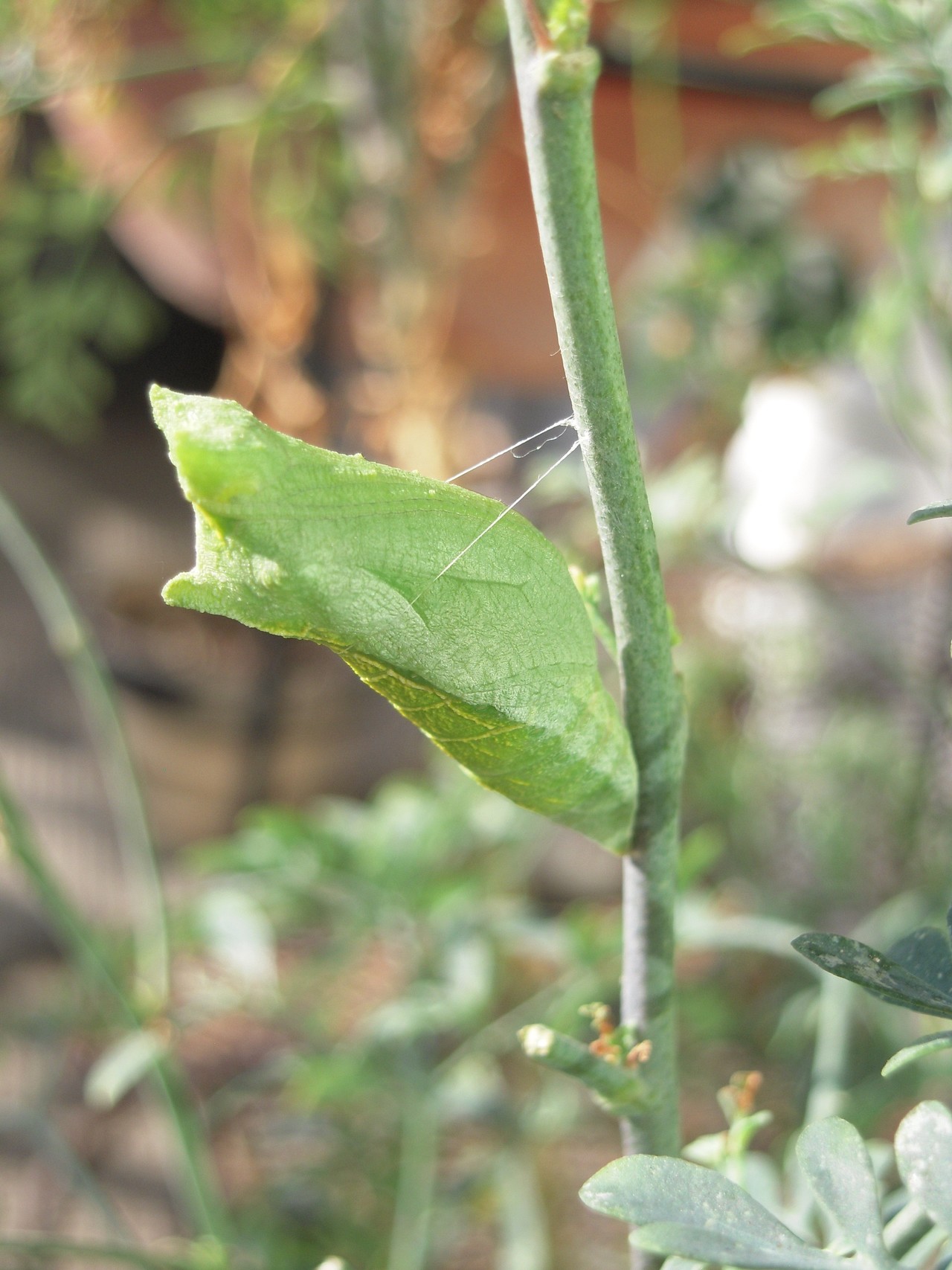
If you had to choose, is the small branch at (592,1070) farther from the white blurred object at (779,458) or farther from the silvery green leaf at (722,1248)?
the white blurred object at (779,458)

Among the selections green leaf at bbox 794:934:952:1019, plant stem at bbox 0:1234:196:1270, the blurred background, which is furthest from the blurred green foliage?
green leaf at bbox 794:934:952:1019

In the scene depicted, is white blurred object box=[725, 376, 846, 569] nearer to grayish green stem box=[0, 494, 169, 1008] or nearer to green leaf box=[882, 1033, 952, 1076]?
grayish green stem box=[0, 494, 169, 1008]

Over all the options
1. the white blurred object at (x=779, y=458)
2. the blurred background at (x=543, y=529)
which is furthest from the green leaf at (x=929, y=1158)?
the white blurred object at (x=779, y=458)

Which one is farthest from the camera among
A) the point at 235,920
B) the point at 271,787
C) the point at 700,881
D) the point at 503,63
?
the point at 271,787

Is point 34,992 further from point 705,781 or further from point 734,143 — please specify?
point 734,143

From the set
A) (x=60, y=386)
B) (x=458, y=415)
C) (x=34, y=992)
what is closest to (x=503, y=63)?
(x=458, y=415)
